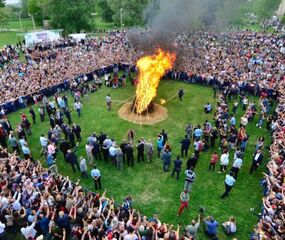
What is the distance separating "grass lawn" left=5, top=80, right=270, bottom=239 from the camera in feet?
41.9

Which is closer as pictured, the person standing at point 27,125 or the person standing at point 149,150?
the person standing at point 149,150

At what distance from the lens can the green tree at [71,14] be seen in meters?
41.1

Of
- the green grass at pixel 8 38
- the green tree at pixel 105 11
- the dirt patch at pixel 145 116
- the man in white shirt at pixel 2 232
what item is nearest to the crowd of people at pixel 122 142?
the man in white shirt at pixel 2 232

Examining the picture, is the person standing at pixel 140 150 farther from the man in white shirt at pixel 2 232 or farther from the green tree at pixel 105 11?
the green tree at pixel 105 11

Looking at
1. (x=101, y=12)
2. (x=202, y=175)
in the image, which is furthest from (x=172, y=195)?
(x=101, y=12)

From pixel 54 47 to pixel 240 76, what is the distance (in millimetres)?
19684

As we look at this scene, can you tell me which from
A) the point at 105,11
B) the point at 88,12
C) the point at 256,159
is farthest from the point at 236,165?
the point at 105,11

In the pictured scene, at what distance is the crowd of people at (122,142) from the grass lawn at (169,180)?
1.67 ft

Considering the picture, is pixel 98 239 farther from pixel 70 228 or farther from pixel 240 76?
pixel 240 76

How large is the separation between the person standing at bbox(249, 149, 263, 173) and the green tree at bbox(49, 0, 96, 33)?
1339 inches

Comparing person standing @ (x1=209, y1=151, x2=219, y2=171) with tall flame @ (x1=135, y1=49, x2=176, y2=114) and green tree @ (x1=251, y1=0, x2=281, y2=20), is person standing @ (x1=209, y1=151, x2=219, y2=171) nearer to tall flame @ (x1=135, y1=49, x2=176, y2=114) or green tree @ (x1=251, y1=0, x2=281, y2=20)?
tall flame @ (x1=135, y1=49, x2=176, y2=114)

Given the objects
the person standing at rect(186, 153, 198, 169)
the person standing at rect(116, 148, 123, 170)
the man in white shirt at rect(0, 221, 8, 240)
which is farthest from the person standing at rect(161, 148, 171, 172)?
the man in white shirt at rect(0, 221, 8, 240)

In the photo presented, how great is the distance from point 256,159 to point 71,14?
113 feet

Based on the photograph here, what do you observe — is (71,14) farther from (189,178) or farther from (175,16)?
(189,178)
